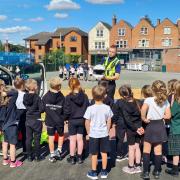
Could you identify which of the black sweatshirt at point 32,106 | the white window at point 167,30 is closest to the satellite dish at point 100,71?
the black sweatshirt at point 32,106

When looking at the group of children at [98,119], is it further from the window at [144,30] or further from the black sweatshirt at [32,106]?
the window at [144,30]

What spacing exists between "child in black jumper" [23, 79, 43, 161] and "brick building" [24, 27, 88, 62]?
69316 millimetres

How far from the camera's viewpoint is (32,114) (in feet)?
21.5

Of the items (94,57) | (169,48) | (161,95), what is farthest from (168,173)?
(94,57)

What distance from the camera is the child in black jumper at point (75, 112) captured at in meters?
6.32

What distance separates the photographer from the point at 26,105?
257 inches

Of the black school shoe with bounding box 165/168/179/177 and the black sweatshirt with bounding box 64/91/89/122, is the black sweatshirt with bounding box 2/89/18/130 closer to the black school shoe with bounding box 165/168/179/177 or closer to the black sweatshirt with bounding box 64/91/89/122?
the black sweatshirt with bounding box 64/91/89/122

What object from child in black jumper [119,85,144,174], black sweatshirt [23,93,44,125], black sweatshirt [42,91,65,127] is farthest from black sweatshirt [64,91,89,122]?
child in black jumper [119,85,144,174]

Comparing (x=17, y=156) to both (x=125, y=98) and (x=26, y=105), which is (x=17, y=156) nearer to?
(x=26, y=105)

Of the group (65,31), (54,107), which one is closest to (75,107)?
(54,107)

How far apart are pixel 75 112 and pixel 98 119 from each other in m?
0.84

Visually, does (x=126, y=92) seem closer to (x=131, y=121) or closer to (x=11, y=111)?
(x=131, y=121)

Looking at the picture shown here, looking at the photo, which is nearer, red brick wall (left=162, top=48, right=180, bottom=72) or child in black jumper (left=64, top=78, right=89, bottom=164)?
child in black jumper (left=64, top=78, right=89, bottom=164)

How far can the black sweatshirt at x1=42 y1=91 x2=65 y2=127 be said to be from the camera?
649 cm
